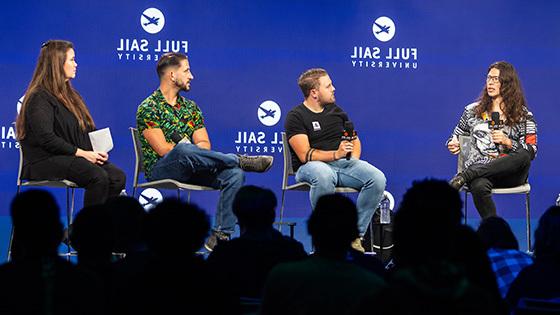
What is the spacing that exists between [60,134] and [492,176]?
267 centimetres

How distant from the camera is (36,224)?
6.44ft

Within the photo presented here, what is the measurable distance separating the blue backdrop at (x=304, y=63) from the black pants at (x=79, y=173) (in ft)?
6.73

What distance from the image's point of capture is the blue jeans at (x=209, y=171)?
5.04 m

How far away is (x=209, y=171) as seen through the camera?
5.11 metres

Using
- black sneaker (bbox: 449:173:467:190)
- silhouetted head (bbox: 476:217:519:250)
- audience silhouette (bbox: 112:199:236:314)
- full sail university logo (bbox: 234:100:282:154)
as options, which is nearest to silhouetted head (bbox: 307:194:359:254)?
audience silhouette (bbox: 112:199:236:314)

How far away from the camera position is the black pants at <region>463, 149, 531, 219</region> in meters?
5.43

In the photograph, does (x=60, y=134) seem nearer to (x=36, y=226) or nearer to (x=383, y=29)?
(x=36, y=226)

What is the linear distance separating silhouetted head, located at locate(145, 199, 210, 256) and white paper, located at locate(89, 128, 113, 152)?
3.04 meters

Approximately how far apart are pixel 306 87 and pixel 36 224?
3.94 meters

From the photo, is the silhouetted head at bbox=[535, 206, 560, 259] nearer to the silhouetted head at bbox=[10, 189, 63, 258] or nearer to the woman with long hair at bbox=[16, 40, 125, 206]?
the silhouetted head at bbox=[10, 189, 63, 258]

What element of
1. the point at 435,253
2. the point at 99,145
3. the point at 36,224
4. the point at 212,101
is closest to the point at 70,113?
the point at 99,145

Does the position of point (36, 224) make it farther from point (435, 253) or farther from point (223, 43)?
point (223, 43)

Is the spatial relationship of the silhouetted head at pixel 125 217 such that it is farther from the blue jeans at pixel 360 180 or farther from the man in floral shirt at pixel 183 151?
the blue jeans at pixel 360 180

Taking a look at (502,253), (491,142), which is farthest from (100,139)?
(502,253)
